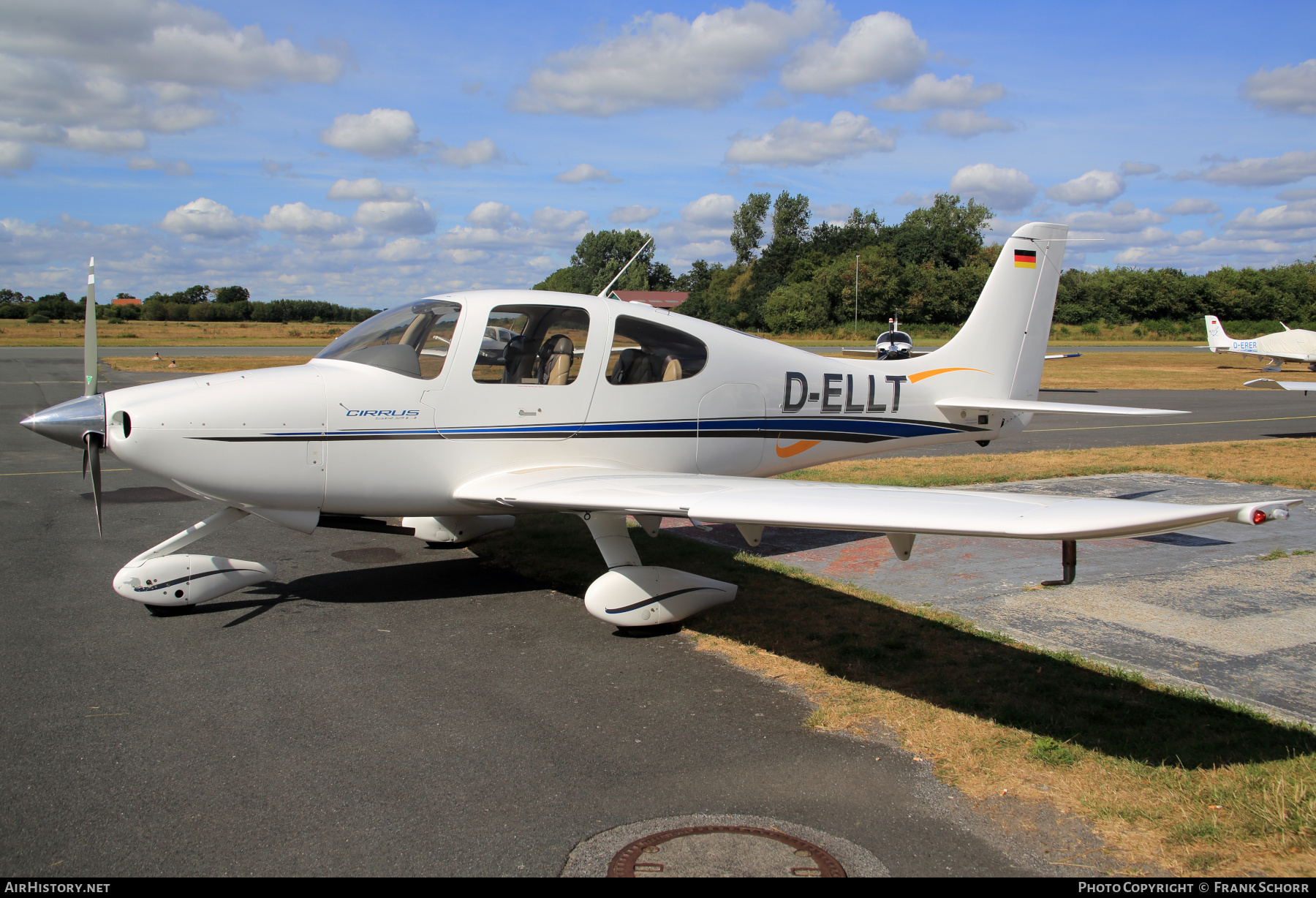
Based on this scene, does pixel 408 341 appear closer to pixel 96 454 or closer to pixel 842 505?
pixel 96 454

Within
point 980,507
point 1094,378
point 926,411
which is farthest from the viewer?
point 1094,378

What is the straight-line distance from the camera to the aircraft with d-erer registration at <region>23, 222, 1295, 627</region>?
5.33 metres

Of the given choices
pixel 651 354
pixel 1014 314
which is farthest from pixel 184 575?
pixel 1014 314

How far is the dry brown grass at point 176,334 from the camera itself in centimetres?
5284

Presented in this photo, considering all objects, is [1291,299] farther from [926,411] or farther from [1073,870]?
[1073,870]

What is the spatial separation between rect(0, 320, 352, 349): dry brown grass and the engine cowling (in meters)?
47.2

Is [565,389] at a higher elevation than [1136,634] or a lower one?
higher

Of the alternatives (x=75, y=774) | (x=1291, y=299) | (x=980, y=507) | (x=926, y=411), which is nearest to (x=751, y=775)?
(x=980, y=507)

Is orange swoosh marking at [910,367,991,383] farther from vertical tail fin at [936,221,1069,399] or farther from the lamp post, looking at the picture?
the lamp post

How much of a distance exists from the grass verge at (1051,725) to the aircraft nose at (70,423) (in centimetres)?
410

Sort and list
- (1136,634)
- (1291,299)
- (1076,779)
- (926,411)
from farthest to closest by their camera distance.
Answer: (1291,299) < (926,411) < (1136,634) < (1076,779)

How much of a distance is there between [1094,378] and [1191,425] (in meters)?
14.4

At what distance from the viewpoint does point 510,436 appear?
20.0 feet

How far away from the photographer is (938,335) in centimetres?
6259
